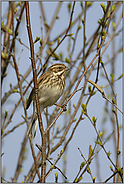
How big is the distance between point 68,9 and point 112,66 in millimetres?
1522

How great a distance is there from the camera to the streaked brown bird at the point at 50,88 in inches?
201

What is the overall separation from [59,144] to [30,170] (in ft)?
2.35

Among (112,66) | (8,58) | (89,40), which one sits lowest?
(112,66)

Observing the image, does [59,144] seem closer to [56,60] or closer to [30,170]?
[30,170]

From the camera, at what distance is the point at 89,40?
523 centimetres

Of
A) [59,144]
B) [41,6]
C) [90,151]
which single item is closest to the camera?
[90,151]

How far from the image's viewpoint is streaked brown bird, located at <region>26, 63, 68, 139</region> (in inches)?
201

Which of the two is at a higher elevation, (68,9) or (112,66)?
(68,9)

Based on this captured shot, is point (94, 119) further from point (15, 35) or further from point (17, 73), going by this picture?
point (15, 35)

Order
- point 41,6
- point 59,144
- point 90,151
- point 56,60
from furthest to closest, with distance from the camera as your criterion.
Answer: point 41,6 < point 56,60 < point 59,144 < point 90,151

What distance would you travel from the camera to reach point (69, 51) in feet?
16.9

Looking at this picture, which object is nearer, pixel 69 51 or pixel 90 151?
pixel 90 151

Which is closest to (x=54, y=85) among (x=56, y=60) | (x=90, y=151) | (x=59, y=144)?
(x=56, y=60)

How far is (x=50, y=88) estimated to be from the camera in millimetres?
5215
